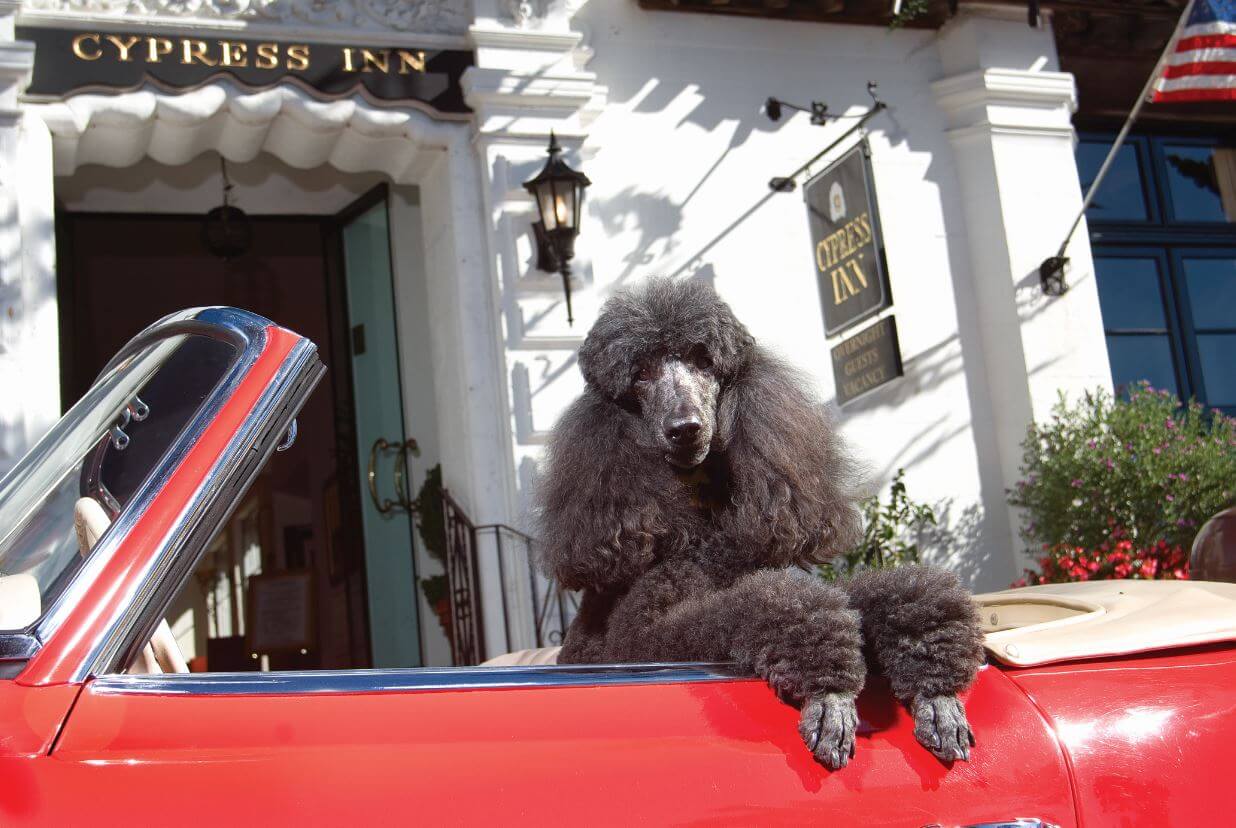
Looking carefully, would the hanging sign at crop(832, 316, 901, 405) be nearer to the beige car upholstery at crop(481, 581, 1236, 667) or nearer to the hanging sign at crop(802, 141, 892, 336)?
the hanging sign at crop(802, 141, 892, 336)

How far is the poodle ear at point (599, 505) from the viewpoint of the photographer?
6.88ft

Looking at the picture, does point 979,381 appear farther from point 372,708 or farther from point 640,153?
point 372,708

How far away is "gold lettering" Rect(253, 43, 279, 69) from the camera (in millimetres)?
6527

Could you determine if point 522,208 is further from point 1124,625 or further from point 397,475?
point 1124,625

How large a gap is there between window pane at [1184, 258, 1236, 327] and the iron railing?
17.1ft

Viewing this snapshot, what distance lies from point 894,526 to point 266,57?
4.41 m

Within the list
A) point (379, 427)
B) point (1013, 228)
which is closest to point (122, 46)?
point (379, 427)

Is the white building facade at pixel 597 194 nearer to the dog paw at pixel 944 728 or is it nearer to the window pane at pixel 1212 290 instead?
the window pane at pixel 1212 290

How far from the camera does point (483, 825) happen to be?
53.7 inches

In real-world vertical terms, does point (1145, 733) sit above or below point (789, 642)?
below

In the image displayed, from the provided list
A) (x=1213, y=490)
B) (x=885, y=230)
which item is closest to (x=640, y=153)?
(x=885, y=230)

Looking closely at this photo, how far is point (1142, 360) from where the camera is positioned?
846cm

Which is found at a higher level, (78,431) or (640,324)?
(640,324)

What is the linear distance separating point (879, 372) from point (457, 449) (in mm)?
2411
